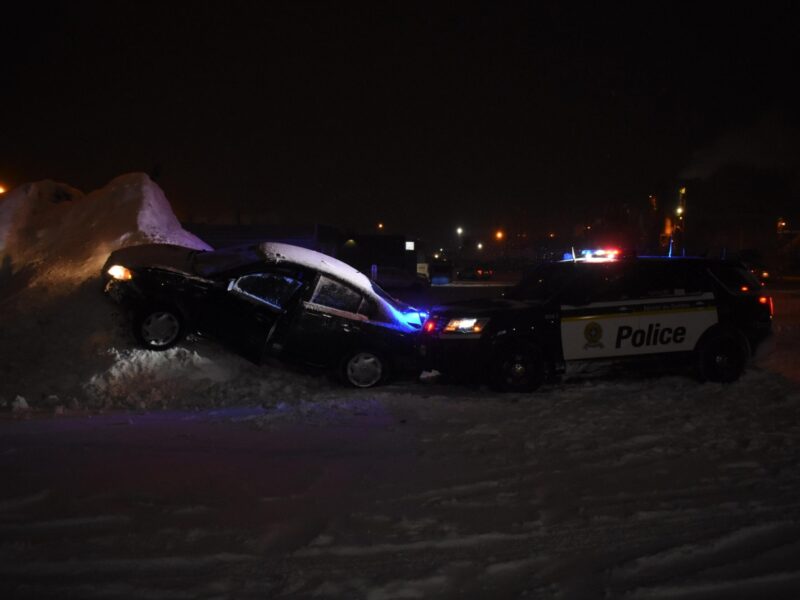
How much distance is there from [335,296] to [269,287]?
2.83 feet

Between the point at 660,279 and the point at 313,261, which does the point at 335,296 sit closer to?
the point at 313,261

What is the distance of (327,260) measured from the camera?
10.2 m

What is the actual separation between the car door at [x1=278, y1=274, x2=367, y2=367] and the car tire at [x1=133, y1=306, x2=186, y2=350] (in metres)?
1.35

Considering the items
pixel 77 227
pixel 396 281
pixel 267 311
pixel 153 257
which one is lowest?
pixel 267 311

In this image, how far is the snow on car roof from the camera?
9.31m

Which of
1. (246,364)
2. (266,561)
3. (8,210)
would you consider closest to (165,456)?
(266,561)

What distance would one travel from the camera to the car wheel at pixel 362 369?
29.8 ft

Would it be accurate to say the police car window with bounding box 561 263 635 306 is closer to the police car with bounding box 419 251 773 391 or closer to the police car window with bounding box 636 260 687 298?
the police car with bounding box 419 251 773 391

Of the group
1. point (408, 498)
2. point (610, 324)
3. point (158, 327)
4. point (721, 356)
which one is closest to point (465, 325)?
point (610, 324)

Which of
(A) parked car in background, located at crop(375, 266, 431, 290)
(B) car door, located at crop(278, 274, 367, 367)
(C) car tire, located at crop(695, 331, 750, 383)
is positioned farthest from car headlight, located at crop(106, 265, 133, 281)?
(A) parked car in background, located at crop(375, 266, 431, 290)

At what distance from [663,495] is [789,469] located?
3.96ft

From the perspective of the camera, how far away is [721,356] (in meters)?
8.78

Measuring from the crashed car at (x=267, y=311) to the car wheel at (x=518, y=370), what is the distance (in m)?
1.28

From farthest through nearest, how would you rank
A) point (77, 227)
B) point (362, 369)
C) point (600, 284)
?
point (77, 227) < point (362, 369) < point (600, 284)
